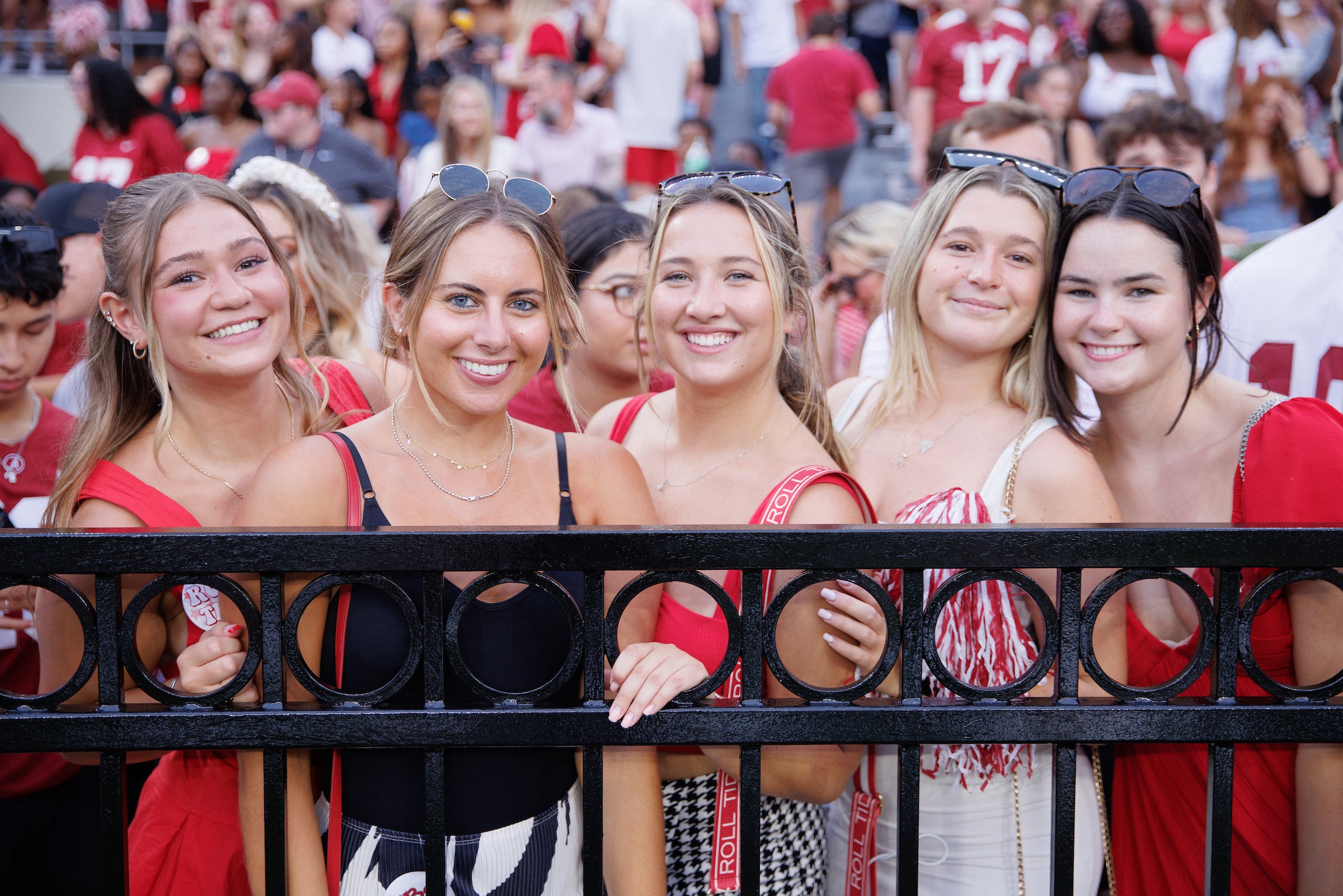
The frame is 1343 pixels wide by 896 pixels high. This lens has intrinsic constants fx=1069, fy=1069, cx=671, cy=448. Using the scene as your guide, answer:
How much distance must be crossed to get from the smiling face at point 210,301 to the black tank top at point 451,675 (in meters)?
0.43

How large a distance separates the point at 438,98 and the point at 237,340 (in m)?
7.24

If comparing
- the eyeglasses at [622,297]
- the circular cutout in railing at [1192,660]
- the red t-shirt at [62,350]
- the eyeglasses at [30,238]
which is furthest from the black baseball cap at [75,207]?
the circular cutout in railing at [1192,660]

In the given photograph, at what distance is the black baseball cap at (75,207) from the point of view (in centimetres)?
407

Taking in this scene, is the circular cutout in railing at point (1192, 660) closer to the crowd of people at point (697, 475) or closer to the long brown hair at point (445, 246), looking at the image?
the crowd of people at point (697, 475)

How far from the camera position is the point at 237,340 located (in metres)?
2.06

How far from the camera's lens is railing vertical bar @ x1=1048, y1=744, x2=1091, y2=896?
1.43 m

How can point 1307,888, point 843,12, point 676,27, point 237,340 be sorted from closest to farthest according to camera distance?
point 1307,888, point 237,340, point 676,27, point 843,12

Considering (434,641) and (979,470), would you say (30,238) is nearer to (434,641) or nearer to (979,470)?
(434,641)

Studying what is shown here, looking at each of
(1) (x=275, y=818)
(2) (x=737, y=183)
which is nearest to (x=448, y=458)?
(1) (x=275, y=818)

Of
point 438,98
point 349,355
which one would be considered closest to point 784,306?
point 349,355

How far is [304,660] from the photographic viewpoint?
4.46 ft

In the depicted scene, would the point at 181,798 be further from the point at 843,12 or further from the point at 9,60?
the point at 9,60

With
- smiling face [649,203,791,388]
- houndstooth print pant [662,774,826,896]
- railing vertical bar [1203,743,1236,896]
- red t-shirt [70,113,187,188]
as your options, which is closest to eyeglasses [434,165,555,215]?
smiling face [649,203,791,388]

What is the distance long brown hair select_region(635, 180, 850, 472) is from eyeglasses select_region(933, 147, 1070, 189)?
0.40m
